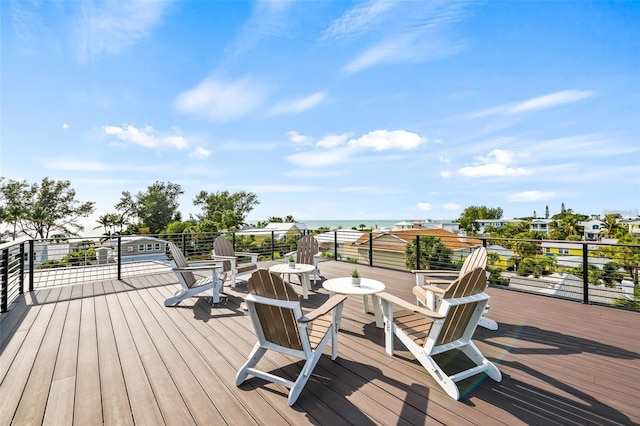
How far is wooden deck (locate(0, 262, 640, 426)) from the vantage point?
Answer: 1.73 meters

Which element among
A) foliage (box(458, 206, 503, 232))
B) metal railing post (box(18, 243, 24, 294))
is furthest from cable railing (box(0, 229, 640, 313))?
foliage (box(458, 206, 503, 232))

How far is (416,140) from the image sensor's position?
14.7 meters

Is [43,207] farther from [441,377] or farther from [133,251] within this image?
[441,377]

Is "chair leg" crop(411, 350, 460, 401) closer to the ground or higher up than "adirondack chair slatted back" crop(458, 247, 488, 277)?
closer to the ground

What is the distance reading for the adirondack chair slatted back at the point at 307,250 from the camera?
554 centimetres

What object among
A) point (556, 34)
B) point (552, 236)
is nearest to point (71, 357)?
point (556, 34)

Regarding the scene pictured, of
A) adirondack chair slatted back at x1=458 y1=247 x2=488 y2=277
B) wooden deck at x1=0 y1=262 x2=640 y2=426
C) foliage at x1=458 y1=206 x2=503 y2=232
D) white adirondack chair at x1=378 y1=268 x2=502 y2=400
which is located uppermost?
foliage at x1=458 y1=206 x2=503 y2=232

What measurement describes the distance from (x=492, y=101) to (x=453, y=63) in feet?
7.27

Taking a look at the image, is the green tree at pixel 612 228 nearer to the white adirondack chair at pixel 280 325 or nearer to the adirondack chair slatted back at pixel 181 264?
the white adirondack chair at pixel 280 325

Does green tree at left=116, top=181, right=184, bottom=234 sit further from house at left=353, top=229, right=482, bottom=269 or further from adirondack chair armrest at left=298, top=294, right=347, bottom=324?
adirondack chair armrest at left=298, top=294, right=347, bottom=324

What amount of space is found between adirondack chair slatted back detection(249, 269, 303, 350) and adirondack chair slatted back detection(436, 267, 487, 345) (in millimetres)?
1102

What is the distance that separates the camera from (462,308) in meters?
2.05

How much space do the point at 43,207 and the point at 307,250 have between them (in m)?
33.6

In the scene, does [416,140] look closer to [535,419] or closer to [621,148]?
[621,148]
